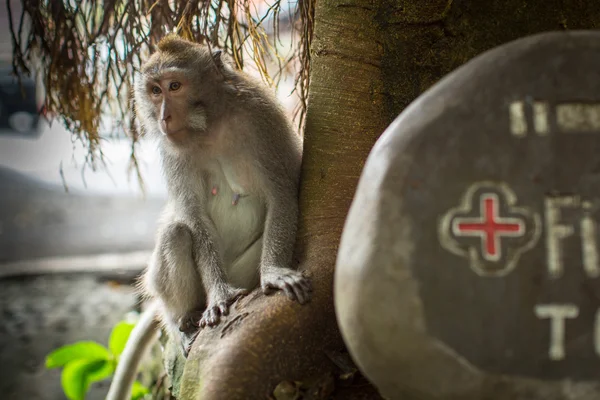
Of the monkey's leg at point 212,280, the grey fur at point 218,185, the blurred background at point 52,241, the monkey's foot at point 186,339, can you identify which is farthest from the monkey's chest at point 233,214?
the blurred background at point 52,241

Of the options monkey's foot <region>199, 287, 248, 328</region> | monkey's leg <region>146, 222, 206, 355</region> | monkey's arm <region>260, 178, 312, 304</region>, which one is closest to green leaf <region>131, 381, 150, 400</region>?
monkey's leg <region>146, 222, 206, 355</region>

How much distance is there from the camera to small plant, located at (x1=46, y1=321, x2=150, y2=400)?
15.0ft

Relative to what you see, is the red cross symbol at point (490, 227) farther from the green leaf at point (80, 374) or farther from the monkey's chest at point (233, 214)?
the green leaf at point (80, 374)

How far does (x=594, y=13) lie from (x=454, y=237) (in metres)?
1.43

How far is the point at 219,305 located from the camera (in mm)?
2963

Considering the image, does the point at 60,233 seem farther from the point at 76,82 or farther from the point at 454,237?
the point at 454,237

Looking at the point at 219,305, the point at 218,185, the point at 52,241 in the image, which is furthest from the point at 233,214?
the point at 52,241

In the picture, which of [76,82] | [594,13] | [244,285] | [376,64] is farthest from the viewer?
[76,82]

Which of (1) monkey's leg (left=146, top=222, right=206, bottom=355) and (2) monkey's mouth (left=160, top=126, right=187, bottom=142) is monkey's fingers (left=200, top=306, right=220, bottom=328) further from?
(2) monkey's mouth (left=160, top=126, right=187, bottom=142)

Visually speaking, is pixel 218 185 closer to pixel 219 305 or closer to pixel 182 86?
pixel 182 86

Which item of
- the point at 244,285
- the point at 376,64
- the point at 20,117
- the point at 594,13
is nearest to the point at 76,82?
the point at 244,285

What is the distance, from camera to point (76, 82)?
402cm

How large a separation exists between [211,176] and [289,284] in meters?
1.03

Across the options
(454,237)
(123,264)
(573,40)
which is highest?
(573,40)
